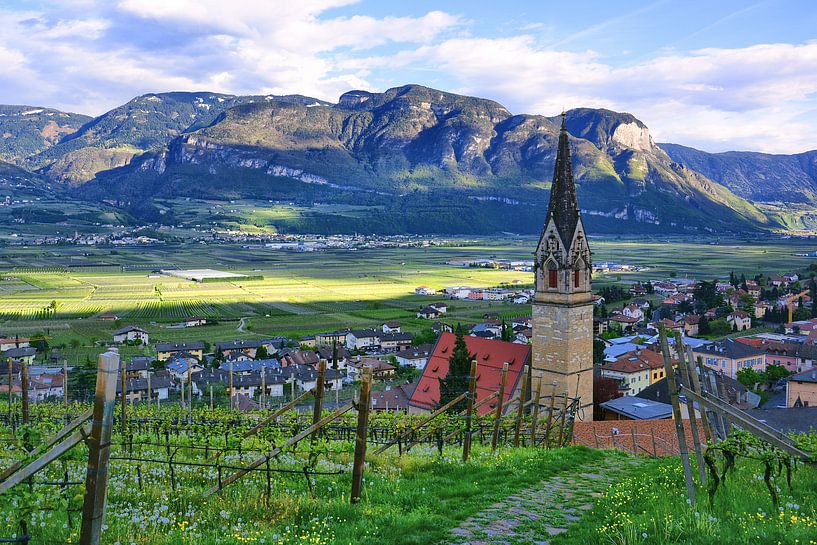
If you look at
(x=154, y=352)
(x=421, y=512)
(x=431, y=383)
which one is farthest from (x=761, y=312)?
(x=421, y=512)

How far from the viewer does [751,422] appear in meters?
8.38

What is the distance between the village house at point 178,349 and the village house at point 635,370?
4181 centimetres

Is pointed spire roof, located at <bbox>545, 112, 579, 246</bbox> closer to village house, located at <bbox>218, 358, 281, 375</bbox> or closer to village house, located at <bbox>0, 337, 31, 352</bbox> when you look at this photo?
village house, located at <bbox>218, 358, 281, 375</bbox>

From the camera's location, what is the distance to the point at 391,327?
85.5m

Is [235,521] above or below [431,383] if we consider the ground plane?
above

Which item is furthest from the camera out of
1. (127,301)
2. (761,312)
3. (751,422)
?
(127,301)

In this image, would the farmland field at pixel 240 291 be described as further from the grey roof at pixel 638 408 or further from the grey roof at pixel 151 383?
the grey roof at pixel 638 408

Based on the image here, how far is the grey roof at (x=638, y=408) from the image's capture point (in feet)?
112

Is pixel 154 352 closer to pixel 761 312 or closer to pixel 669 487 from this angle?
pixel 669 487

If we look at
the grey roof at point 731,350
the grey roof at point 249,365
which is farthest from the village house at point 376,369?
the grey roof at point 731,350

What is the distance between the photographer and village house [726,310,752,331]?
8694cm

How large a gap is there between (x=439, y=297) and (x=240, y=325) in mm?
43155

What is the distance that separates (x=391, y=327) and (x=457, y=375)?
5004 cm

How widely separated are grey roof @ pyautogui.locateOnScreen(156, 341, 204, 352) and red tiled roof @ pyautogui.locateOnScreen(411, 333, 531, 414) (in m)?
38.1
